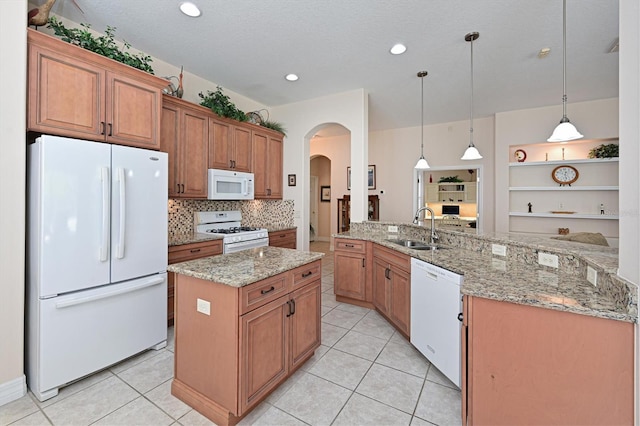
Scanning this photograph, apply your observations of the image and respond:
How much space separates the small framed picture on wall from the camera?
8.91 m

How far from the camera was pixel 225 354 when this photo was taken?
156cm

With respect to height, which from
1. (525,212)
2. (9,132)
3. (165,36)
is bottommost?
(525,212)

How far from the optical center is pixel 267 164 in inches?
174

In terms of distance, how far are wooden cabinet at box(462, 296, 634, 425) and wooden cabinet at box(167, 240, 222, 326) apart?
8.80 ft

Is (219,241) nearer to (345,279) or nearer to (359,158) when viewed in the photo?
(345,279)

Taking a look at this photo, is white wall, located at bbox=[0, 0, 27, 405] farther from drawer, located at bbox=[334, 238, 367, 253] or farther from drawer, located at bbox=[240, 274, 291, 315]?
drawer, located at bbox=[334, 238, 367, 253]

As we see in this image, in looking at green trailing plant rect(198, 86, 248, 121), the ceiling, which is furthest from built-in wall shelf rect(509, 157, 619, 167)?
green trailing plant rect(198, 86, 248, 121)

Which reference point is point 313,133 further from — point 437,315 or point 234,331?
point 234,331

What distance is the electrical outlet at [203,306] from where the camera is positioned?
162cm

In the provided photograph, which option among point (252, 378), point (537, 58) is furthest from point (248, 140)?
point (537, 58)

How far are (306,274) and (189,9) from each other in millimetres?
2476

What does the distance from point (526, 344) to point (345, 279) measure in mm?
2339

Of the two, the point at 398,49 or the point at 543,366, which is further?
the point at 398,49

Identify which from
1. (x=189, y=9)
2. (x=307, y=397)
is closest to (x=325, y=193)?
(x=189, y=9)
